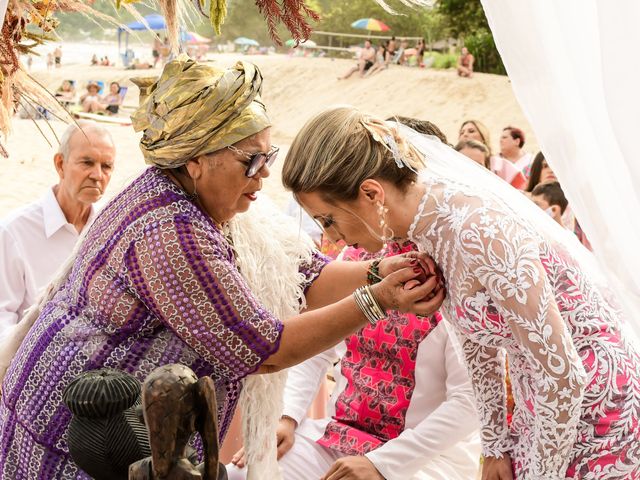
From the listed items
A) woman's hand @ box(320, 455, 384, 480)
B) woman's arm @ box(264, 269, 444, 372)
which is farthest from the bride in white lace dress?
woman's hand @ box(320, 455, 384, 480)

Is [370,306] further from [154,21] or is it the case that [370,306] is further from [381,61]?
[154,21]

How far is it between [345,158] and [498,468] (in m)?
0.95

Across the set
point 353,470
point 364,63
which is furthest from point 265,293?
point 364,63

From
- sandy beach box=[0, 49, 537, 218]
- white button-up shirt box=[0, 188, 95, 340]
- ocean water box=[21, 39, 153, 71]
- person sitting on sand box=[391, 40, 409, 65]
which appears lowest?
ocean water box=[21, 39, 153, 71]

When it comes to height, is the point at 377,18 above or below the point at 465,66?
below

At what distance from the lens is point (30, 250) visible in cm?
405

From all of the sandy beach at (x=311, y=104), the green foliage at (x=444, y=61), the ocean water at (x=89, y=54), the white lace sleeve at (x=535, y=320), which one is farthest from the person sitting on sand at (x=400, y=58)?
the white lace sleeve at (x=535, y=320)

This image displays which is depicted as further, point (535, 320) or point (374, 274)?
point (374, 274)

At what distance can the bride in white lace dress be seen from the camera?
1.92 m

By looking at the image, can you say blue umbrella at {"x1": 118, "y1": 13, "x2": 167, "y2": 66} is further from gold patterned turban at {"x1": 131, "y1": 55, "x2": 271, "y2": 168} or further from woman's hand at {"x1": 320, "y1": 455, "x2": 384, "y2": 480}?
woman's hand at {"x1": 320, "y1": 455, "x2": 384, "y2": 480}

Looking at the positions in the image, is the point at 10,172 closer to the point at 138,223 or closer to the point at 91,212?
the point at 91,212

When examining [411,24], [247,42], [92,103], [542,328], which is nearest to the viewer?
[542,328]

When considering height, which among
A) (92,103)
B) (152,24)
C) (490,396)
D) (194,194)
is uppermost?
(194,194)

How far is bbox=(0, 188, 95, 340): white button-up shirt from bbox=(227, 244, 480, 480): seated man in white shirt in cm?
145
